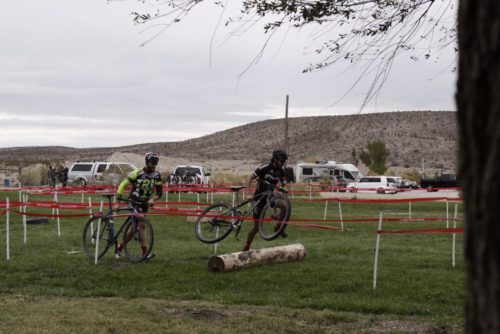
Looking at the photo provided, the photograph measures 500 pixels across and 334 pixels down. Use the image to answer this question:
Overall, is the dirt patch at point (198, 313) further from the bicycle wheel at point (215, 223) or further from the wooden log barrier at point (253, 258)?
the bicycle wheel at point (215, 223)

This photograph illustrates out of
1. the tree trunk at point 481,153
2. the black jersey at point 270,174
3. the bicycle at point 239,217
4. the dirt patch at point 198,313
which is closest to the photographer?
the tree trunk at point 481,153

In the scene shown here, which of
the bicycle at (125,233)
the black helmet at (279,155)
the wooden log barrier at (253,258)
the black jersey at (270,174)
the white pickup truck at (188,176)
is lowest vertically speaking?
the wooden log barrier at (253,258)

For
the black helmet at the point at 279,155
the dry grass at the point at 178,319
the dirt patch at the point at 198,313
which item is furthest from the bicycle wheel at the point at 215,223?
the dirt patch at the point at 198,313

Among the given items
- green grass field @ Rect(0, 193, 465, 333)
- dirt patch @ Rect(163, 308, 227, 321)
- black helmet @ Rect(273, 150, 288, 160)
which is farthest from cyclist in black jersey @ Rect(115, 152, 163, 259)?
dirt patch @ Rect(163, 308, 227, 321)

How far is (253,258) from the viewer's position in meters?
11.2

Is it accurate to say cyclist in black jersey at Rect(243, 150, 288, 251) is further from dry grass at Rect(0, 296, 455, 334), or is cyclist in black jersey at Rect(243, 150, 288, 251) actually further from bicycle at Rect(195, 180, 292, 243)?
dry grass at Rect(0, 296, 455, 334)

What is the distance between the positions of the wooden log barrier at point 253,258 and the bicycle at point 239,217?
11.5 inches

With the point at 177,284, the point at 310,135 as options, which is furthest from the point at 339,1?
the point at 310,135

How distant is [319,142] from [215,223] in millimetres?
96317

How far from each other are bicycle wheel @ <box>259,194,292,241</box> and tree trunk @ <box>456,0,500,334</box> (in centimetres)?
919

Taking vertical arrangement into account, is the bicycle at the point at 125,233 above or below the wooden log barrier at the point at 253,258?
above

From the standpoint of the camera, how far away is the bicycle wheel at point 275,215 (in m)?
11.4

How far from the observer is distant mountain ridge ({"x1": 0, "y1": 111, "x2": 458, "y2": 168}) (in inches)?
3917

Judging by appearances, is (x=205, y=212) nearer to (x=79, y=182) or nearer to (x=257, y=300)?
(x=257, y=300)
